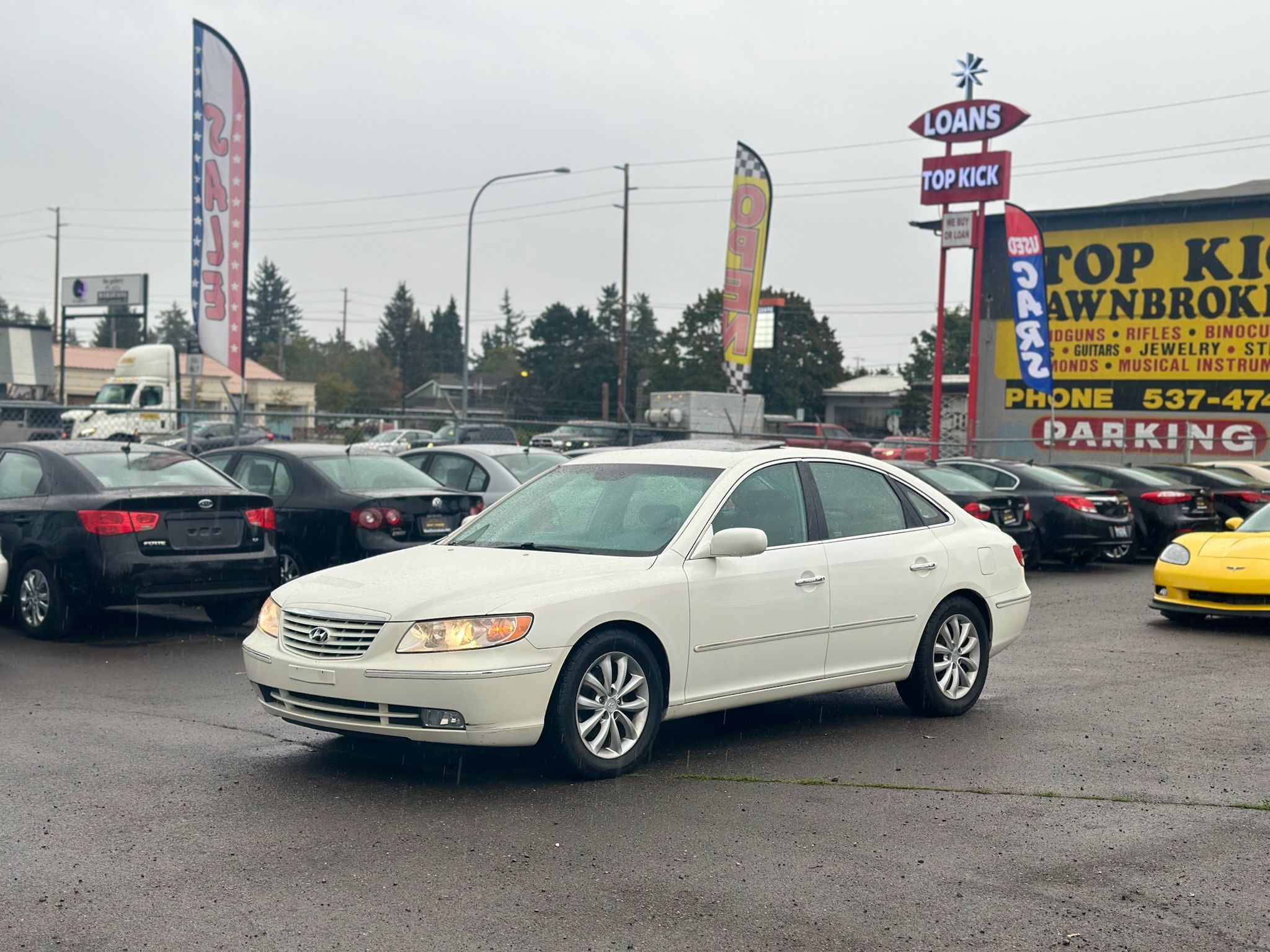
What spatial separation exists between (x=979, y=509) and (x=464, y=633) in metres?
11.2

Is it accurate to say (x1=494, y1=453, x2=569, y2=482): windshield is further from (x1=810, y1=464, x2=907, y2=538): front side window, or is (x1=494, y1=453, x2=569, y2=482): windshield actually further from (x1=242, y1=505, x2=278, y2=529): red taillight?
(x1=810, y1=464, x2=907, y2=538): front side window

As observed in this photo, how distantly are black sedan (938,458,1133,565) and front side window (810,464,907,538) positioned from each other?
9.92m

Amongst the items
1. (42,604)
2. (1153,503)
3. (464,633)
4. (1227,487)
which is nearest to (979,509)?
(1153,503)

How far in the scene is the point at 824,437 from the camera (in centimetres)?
3991

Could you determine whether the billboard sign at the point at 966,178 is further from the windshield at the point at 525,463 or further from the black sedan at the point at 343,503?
the black sedan at the point at 343,503

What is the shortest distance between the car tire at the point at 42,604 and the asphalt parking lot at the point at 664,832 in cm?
160

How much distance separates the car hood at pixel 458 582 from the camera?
595cm

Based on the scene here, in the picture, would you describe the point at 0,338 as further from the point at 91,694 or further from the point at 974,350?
the point at 91,694

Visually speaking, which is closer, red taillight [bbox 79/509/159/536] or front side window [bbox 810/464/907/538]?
front side window [bbox 810/464/907/538]

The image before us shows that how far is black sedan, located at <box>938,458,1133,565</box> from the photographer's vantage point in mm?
17109

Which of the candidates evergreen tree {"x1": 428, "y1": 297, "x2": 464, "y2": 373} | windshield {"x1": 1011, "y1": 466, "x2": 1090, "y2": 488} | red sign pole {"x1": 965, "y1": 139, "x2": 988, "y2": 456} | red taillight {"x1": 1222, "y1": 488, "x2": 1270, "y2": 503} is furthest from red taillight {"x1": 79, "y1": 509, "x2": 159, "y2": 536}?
evergreen tree {"x1": 428, "y1": 297, "x2": 464, "y2": 373}

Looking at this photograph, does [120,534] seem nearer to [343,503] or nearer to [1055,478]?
[343,503]

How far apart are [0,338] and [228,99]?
24.4 m

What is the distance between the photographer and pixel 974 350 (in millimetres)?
37906
